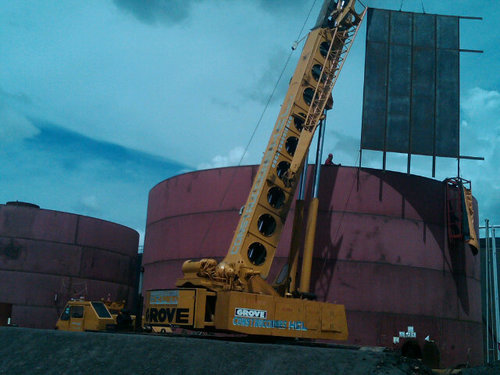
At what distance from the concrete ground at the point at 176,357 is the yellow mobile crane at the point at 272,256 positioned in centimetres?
434

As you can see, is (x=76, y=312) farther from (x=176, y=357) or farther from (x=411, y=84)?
(x=411, y=84)

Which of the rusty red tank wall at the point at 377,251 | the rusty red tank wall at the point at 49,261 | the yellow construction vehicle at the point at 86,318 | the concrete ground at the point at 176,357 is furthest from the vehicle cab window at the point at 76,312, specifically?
the concrete ground at the point at 176,357

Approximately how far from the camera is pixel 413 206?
83.5 feet

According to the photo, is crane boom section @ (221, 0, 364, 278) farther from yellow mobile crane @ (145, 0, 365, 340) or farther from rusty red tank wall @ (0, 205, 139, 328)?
rusty red tank wall @ (0, 205, 139, 328)

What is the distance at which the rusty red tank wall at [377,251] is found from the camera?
937 inches

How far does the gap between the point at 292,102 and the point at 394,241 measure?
9.44 metres

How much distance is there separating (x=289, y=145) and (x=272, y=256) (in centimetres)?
427

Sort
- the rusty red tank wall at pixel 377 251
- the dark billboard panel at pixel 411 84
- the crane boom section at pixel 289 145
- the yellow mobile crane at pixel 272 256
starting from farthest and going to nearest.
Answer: the dark billboard panel at pixel 411 84 → the rusty red tank wall at pixel 377 251 → the crane boom section at pixel 289 145 → the yellow mobile crane at pixel 272 256

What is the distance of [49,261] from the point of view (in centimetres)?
3416

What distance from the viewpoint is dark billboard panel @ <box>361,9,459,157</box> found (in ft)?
84.9

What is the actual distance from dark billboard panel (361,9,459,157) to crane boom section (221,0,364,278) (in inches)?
205

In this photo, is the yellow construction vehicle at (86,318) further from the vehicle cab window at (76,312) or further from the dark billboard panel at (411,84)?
the dark billboard panel at (411,84)

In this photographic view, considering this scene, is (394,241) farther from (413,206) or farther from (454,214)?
(454,214)

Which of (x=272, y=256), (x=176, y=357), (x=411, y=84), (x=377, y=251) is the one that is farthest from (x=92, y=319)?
(x=411, y=84)
